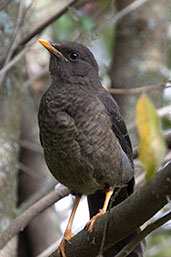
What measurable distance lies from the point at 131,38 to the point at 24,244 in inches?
103

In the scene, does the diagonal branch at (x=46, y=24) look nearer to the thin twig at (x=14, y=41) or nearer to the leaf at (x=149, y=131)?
the thin twig at (x=14, y=41)

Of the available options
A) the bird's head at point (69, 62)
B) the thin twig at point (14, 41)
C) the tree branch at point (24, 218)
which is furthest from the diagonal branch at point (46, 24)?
the tree branch at point (24, 218)

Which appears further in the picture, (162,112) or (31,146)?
(31,146)

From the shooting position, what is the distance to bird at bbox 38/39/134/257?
385 cm

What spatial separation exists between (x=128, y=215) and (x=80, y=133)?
1.18 metres

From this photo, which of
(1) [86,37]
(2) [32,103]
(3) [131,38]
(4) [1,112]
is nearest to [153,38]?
(3) [131,38]

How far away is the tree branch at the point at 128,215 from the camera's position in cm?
250

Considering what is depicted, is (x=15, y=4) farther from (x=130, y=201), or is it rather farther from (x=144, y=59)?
(x=130, y=201)

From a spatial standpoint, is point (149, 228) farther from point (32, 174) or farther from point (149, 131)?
point (32, 174)

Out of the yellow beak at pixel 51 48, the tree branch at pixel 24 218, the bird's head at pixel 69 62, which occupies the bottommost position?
the tree branch at pixel 24 218

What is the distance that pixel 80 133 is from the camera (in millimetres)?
3830

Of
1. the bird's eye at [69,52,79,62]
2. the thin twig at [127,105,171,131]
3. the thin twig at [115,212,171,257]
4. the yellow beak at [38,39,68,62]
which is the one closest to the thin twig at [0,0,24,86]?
the yellow beak at [38,39,68,62]

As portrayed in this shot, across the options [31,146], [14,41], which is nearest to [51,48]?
[14,41]

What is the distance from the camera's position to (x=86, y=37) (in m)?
5.05
